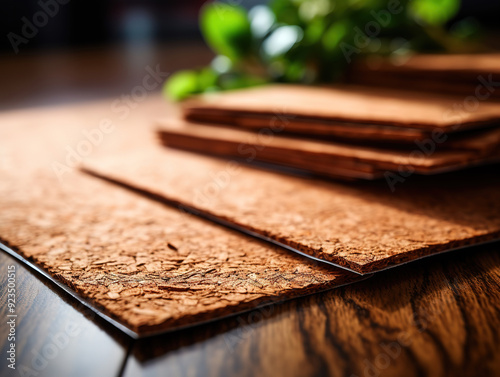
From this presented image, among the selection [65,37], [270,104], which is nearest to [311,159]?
[270,104]

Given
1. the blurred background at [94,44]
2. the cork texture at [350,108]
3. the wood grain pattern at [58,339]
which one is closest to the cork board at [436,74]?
the cork texture at [350,108]

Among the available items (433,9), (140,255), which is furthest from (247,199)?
(433,9)

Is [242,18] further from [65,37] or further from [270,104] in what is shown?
[65,37]

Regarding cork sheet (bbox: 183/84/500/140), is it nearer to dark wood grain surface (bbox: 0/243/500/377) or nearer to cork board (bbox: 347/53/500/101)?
cork board (bbox: 347/53/500/101)

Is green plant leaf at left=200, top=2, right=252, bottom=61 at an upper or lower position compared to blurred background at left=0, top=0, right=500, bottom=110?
lower

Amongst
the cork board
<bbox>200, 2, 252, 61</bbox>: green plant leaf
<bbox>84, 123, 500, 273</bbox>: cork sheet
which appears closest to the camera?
<bbox>84, 123, 500, 273</bbox>: cork sheet

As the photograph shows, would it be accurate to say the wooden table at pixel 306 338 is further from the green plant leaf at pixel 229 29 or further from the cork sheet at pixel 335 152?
the green plant leaf at pixel 229 29

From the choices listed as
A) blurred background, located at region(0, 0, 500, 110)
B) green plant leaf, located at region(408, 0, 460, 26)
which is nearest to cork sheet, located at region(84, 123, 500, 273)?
green plant leaf, located at region(408, 0, 460, 26)
